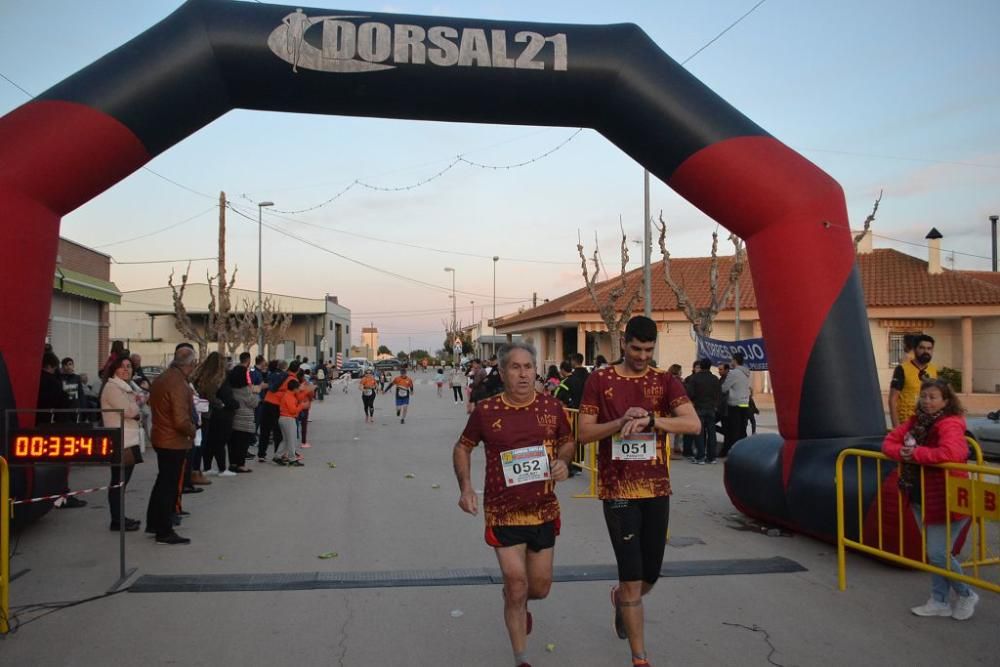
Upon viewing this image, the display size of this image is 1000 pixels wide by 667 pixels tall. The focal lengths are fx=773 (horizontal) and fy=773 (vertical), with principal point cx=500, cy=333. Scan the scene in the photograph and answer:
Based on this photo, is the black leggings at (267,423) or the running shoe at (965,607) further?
the black leggings at (267,423)

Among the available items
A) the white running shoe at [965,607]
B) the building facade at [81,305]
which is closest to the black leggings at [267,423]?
the building facade at [81,305]

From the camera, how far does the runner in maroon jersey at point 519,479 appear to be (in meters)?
4.07

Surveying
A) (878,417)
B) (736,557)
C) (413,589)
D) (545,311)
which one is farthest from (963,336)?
(413,589)

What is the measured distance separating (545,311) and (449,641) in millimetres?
30580

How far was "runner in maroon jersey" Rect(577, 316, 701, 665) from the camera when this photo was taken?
4.10m

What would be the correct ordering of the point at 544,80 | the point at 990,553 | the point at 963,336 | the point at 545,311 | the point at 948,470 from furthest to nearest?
the point at 545,311, the point at 963,336, the point at 544,80, the point at 990,553, the point at 948,470

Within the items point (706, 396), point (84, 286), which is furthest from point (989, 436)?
point (84, 286)

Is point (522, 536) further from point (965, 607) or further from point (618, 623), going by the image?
point (965, 607)

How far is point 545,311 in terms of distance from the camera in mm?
35000

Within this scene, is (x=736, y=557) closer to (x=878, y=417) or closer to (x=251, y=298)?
(x=878, y=417)

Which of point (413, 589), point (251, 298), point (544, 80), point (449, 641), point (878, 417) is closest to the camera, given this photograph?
point (449, 641)

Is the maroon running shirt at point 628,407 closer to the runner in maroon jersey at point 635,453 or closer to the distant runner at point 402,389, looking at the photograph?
the runner in maroon jersey at point 635,453

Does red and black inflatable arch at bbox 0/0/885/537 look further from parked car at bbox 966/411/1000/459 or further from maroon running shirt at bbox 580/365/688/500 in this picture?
parked car at bbox 966/411/1000/459

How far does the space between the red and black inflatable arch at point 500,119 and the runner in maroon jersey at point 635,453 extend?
3.13 m
